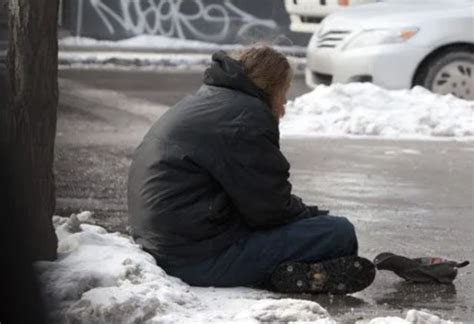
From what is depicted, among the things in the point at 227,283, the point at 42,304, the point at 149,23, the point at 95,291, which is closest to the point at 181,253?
the point at 227,283

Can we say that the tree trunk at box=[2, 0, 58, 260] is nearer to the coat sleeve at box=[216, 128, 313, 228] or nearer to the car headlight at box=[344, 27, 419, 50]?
the coat sleeve at box=[216, 128, 313, 228]

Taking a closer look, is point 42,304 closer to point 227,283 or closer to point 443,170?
point 227,283

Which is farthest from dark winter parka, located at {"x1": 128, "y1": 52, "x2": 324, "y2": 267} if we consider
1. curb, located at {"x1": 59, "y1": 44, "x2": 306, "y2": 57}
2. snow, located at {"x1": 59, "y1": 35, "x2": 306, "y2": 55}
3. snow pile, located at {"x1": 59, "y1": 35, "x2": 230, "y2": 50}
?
snow pile, located at {"x1": 59, "y1": 35, "x2": 230, "y2": 50}

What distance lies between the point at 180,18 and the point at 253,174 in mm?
16682

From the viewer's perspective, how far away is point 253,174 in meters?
5.90

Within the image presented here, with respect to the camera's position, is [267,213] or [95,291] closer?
[95,291]

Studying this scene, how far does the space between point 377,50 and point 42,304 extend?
804 cm

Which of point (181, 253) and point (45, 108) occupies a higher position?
point (45, 108)

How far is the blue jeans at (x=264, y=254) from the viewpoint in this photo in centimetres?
603

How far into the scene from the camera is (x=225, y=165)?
5.90 metres

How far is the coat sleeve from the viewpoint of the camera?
5.89 m

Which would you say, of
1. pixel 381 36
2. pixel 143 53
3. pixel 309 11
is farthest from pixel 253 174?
pixel 143 53

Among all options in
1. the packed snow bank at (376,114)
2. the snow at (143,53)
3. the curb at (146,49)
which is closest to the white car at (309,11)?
the snow at (143,53)

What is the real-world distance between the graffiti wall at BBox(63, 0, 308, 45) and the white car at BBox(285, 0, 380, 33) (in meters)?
3.27
